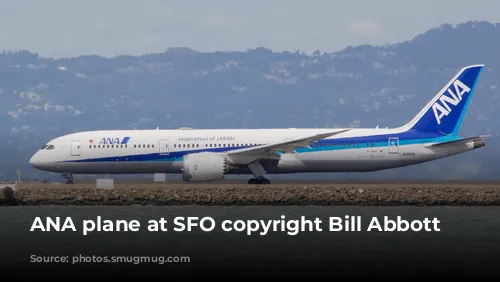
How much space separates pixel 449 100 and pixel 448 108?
0.68 metres

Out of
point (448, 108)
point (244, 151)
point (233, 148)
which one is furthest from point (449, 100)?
point (233, 148)

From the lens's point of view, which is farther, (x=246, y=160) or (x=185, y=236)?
(x=246, y=160)

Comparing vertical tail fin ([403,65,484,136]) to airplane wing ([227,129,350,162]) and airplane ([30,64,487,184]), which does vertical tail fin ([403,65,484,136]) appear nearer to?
airplane ([30,64,487,184])

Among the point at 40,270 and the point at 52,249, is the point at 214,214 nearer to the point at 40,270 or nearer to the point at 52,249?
the point at 52,249

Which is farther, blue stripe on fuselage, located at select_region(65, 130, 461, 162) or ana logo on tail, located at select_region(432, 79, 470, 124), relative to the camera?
ana logo on tail, located at select_region(432, 79, 470, 124)

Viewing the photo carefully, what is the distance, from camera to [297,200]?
56.3 meters

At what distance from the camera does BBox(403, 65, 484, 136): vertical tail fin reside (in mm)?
64688

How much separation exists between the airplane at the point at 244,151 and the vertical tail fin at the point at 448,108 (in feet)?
2.23

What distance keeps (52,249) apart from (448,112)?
114ft

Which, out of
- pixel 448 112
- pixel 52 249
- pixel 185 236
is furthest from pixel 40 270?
pixel 448 112

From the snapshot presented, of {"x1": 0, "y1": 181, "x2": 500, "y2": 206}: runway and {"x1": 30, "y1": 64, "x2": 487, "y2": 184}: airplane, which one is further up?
{"x1": 30, "y1": 64, "x2": 487, "y2": 184}: airplane

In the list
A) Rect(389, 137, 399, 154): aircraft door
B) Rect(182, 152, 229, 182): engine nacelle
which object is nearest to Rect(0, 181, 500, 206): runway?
Rect(182, 152, 229, 182): engine nacelle

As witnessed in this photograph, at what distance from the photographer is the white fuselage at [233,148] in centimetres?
6234

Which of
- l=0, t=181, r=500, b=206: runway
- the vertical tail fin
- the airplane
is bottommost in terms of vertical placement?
l=0, t=181, r=500, b=206: runway
